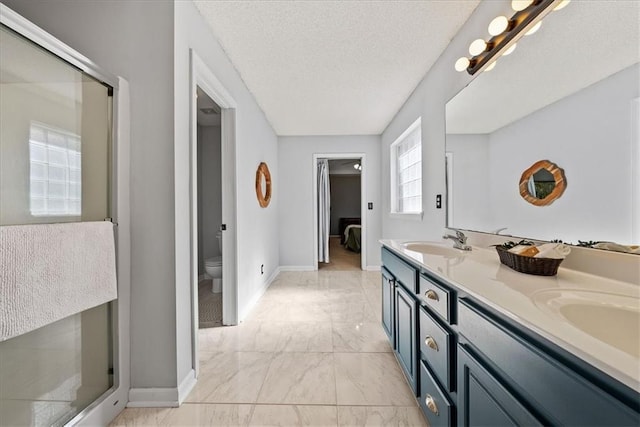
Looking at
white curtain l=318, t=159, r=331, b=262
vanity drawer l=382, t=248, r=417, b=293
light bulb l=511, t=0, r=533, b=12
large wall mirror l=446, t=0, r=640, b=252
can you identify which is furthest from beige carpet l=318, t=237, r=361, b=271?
light bulb l=511, t=0, r=533, b=12

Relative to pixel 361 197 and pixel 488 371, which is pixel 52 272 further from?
pixel 361 197

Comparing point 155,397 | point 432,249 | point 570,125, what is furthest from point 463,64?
point 155,397

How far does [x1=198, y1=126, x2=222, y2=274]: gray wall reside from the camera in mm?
4219

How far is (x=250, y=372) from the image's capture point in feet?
5.93

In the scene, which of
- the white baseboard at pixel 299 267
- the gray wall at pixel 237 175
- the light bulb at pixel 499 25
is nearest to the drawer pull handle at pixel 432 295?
the gray wall at pixel 237 175

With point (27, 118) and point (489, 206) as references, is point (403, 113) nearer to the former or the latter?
point (489, 206)

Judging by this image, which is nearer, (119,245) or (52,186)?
(52,186)

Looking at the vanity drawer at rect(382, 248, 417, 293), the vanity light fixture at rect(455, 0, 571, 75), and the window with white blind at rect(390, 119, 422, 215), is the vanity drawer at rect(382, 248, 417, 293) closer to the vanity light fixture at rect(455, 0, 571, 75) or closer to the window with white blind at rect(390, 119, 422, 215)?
the window with white blind at rect(390, 119, 422, 215)

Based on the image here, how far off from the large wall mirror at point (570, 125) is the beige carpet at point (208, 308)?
96.5 inches

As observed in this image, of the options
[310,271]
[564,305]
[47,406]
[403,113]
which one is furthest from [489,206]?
[310,271]

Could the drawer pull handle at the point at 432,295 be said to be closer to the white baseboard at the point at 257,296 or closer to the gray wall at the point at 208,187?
the white baseboard at the point at 257,296

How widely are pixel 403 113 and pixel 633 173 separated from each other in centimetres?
274

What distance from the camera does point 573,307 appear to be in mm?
747

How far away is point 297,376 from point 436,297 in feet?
3.74
